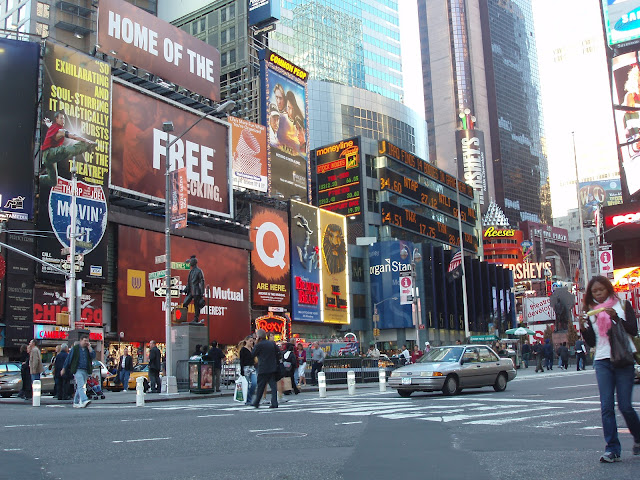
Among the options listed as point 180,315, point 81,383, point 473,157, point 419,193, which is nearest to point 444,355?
point 180,315

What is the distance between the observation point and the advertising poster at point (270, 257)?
60706 mm

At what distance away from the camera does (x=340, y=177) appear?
84.6 m

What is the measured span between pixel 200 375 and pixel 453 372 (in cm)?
863

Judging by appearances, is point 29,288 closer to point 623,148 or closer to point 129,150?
point 129,150

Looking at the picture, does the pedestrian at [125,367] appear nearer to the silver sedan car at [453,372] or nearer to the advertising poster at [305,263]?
the silver sedan car at [453,372]

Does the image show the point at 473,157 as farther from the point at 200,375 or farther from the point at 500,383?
the point at 500,383

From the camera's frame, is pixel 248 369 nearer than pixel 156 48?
Yes

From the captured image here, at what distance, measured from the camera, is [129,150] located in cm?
4762

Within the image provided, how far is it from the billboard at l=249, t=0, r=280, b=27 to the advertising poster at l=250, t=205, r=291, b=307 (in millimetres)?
21330

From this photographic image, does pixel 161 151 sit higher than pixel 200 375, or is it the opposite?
pixel 161 151

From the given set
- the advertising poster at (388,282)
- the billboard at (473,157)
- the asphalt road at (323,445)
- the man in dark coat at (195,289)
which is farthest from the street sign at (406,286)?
the billboard at (473,157)

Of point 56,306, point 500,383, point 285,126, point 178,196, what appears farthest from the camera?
point 285,126

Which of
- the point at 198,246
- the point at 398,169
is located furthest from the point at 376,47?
the point at 198,246

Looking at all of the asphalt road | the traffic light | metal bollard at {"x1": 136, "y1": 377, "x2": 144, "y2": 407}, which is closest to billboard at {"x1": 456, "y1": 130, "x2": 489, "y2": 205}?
the traffic light
